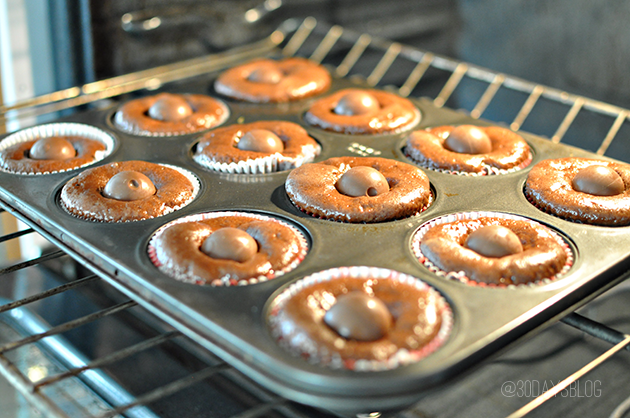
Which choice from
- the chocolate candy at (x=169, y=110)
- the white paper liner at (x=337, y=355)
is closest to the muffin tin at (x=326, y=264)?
the white paper liner at (x=337, y=355)

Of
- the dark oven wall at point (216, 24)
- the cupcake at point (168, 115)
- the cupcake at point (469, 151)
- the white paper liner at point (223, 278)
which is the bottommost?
the white paper liner at point (223, 278)

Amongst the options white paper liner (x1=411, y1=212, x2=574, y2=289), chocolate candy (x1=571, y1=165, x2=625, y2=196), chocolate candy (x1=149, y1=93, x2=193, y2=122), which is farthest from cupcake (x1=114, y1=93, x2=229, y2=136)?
chocolate candy (x1=571, y1=165, x2=625, y2=196)

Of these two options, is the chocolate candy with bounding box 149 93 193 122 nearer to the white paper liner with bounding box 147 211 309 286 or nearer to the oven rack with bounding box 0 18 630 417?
the oven rack with bounding box 0 18 630 417

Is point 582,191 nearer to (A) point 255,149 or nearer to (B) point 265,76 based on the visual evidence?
(A) point 255,149

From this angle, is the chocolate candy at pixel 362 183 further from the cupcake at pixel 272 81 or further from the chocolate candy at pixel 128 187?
the cupcake at pixel 272 81

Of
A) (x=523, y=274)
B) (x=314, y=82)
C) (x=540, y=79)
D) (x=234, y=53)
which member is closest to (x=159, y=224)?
(x=523, y=274)

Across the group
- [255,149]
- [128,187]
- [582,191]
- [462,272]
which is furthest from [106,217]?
[582,191]
